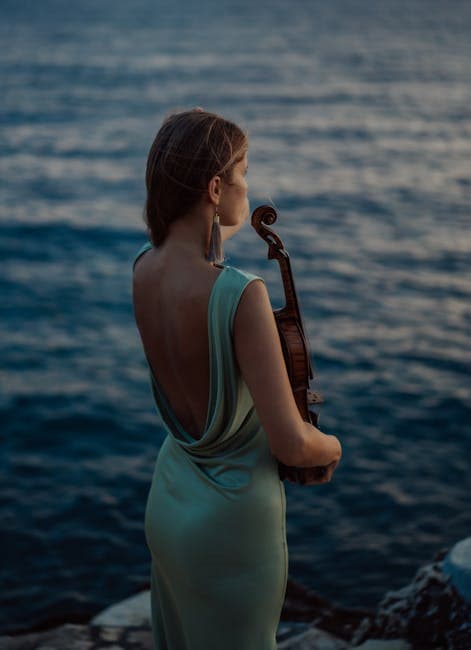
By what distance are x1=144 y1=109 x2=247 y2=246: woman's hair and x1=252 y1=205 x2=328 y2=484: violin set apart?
0.62ft

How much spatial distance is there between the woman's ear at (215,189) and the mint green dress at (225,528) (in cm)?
44

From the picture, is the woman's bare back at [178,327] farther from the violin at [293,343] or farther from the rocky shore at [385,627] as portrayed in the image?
the rocky shore at [385,627]

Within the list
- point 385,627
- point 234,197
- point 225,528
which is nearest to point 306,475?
point 225,528

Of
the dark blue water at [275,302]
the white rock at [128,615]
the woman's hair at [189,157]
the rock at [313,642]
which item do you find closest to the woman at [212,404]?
the woman's hair at [189,157]

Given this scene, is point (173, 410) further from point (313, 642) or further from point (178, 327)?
point (313, 642)

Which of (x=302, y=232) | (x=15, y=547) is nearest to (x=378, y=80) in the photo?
(x=302, y=232)

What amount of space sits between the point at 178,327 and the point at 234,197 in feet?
1.27

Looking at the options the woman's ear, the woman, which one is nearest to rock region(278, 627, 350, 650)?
the woman

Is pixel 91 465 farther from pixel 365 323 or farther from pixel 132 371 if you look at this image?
pixel 365 323

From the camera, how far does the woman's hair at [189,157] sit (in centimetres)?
236

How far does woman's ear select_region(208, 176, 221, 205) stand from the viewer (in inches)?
94.1

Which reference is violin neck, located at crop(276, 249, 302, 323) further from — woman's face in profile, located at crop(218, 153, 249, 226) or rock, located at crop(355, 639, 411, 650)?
rock, located at crop(355, 639, 411, 650)

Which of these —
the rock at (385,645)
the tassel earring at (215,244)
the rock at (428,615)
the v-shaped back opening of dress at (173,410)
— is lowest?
the rock at (385,645)

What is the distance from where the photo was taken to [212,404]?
2504 mm
